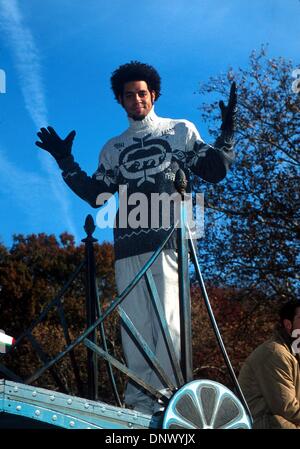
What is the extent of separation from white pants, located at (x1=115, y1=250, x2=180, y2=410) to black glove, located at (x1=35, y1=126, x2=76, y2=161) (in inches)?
36.0

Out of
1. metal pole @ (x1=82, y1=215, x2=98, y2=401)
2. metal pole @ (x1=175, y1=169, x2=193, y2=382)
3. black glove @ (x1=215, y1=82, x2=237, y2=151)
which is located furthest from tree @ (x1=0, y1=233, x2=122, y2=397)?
metal pole @ (x1=175, y1=169, x2=193, y2=382)

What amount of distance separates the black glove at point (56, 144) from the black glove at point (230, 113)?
3.63 ft

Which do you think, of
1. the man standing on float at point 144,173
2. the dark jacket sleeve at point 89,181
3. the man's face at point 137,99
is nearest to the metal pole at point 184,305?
the man standing on float at point 144,173

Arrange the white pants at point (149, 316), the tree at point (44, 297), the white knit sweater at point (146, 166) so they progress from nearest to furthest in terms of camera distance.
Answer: the white pants at point (149, 316), the white knit sweater at point (146, 166), the tree at point (44, 297)

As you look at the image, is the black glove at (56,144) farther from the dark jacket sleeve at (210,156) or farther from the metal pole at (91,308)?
the dark jacket sleeve at (210,156)

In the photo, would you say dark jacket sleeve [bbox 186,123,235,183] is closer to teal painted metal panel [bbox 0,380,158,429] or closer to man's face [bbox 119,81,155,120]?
man's face [bbox 119,81,155,120]

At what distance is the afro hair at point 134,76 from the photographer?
479 cm

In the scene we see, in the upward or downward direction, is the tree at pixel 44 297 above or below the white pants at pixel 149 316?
above

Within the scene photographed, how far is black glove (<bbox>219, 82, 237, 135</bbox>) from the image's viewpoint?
14.3 feet

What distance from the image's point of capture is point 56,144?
4.79 metres
